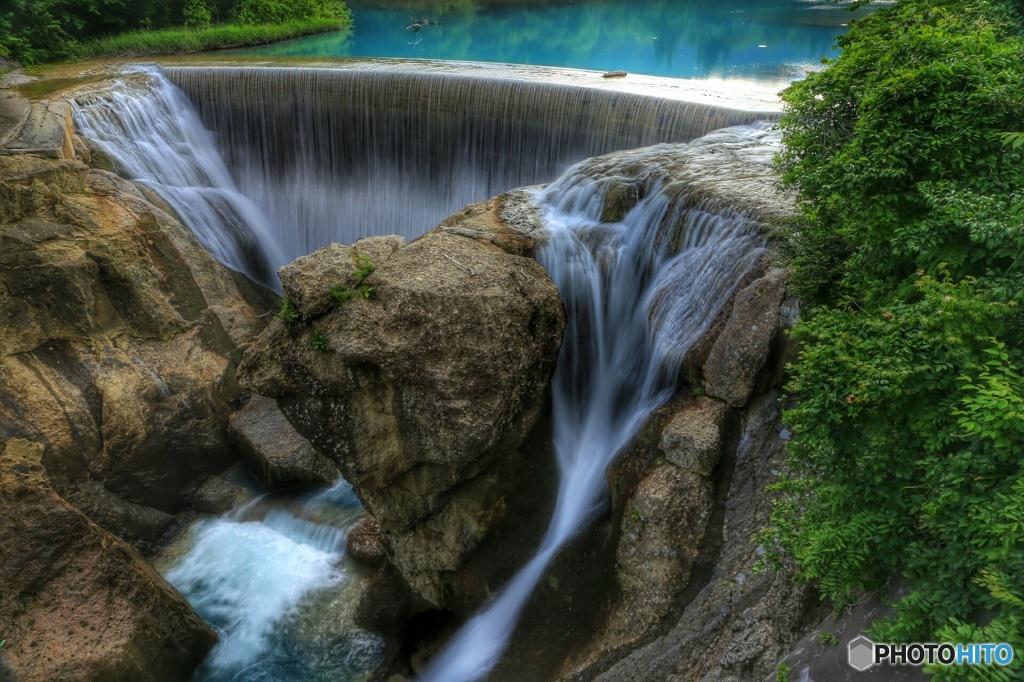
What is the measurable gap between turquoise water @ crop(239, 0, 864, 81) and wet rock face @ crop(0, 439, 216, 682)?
1673cm

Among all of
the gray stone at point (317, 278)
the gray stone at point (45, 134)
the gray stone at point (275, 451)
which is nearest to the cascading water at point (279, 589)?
the gray stone at point (275, 451)

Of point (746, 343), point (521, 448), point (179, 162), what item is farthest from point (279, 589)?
point (179, 162)

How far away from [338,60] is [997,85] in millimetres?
16466

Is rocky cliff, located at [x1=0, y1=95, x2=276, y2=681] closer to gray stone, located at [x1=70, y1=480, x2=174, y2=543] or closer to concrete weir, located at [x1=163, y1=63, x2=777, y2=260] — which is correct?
gray stone, located at [x1=70, y1=480, x2=174, y2=543]

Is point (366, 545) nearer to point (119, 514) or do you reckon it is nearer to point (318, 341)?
point (318, 341)

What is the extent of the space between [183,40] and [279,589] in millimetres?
18675

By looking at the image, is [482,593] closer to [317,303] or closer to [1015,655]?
[317,303]

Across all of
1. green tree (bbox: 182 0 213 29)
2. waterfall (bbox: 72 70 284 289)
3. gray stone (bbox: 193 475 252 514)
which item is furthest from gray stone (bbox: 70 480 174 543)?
green tree (bbox: 182 0 213 29)

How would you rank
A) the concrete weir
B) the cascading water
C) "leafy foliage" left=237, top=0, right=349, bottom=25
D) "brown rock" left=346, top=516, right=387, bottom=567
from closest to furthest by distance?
the cascading water, "brown rock" left=346, top=516, right=387, bottom=567, the concrete weir, "leafy foliage" left=237, top=0, right=349, bottom=25

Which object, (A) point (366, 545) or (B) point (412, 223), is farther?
(B) point (412, 223)

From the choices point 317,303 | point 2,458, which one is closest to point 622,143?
point 317,303

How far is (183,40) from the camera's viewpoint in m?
21.0

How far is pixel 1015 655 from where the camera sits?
3.02 m

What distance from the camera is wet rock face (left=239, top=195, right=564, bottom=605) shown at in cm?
711
